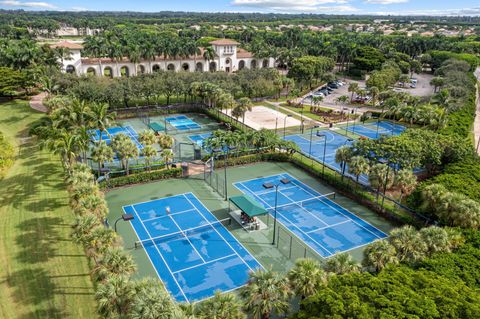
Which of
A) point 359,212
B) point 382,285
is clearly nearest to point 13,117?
point 359,212

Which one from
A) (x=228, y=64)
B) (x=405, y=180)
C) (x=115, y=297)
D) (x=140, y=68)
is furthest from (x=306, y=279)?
(x=228, y=64)

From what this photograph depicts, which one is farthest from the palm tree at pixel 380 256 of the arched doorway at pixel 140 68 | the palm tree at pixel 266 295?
the arched doorway at pixel 140 68

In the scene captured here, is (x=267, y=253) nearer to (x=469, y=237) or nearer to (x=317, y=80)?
(x=469, y=237)

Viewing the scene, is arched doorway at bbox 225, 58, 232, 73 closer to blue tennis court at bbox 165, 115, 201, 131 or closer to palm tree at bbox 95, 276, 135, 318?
blue tennis court at bbox 165, 115, 201, 131

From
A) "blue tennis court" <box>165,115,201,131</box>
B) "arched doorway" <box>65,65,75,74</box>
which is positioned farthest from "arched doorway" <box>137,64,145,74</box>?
"blue tennis court" <box>165,115,201,131</box>

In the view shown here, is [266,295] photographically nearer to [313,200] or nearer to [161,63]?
[313,200]

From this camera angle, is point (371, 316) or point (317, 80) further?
point (317, 80)
